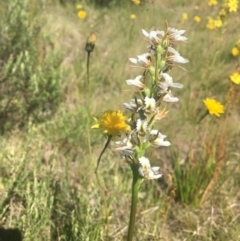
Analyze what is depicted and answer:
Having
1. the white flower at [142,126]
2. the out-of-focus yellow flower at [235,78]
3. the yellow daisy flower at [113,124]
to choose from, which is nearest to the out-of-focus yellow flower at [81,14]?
the out-of-focus yellow flower at [235,78]

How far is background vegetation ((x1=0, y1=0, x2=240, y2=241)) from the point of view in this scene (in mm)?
2180

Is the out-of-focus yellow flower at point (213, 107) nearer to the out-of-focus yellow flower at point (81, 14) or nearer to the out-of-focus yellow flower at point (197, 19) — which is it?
the out-of-focus yellow flower at point (81, 14)

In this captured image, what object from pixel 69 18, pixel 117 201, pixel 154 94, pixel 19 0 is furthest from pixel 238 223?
pixel 69 18

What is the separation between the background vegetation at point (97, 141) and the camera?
2.18 meters

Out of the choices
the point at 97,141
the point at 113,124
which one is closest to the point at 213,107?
the point at 113,124

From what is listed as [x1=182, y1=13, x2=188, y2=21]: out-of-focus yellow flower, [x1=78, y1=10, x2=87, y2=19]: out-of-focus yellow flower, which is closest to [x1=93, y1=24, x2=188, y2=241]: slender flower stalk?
[x1=78, y1=10, x2=87, y2=19]: out-of-focus yellow flower

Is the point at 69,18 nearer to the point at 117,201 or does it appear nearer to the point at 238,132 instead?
the point at 238,132

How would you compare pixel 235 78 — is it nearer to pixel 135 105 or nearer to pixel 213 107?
pixel 213 107

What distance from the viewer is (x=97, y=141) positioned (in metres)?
3.09

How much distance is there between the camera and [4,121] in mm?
3115

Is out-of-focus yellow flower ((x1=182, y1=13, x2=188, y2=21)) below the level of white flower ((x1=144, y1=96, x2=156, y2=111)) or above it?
above

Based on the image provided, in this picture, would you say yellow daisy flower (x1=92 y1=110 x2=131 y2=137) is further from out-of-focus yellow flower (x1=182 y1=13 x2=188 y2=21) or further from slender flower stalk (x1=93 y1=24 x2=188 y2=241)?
out-of-focus yellow flower (x1=182 y1=13 x2=188 y2=21)

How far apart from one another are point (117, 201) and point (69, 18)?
3237 millimetres

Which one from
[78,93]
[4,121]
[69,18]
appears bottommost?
[4,121]
